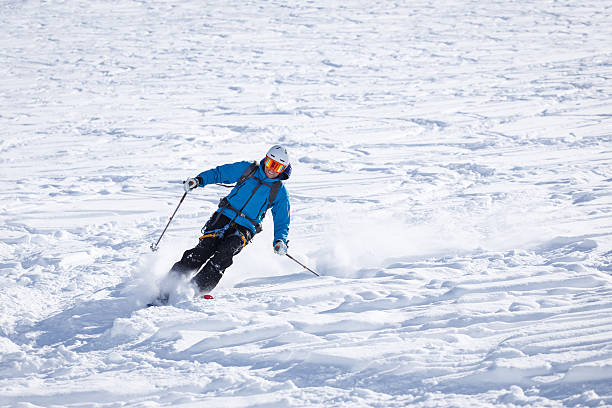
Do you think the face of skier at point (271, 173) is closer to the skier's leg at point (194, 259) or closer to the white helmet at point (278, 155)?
the white helmet at point (278, 155)

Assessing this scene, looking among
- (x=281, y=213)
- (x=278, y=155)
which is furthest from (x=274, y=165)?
(x=281, y=213)

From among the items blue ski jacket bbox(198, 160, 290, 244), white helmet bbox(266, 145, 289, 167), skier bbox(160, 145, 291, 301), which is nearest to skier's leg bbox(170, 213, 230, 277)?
skier bbox(160, 145, 291, 301)

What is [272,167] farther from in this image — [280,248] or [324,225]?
[324,225]

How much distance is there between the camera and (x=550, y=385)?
3.43 meters

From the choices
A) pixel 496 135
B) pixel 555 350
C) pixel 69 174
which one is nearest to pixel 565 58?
pixel 496 135

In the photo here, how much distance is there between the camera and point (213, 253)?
538cm

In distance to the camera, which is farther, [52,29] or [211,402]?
[52,29]

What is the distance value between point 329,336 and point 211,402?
3.54 feet

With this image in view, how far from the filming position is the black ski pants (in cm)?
517

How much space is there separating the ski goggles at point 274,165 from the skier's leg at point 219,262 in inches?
27.5

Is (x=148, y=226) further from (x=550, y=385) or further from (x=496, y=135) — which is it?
(x=496, y=135)

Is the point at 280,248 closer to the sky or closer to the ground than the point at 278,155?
closer to the ground

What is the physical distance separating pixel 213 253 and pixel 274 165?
103cm

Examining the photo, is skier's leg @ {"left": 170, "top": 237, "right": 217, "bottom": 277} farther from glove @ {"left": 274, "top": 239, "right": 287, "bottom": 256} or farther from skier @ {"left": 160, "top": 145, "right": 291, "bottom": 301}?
glove @ {"left": 274, "top": 239, "right": 287, "bottom": 256}
